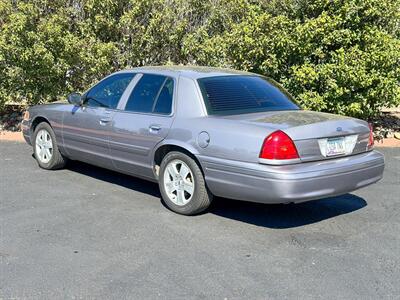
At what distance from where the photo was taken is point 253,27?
9.65 m

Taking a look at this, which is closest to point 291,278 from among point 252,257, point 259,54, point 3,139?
point 252,257

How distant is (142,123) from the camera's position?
5.85m

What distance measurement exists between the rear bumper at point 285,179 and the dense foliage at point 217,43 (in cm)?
454

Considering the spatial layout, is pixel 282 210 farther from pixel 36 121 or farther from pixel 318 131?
pixel 36 121

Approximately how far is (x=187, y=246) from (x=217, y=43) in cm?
623

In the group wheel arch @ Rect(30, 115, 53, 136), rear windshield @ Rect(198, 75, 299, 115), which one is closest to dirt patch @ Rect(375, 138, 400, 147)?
rear windshield @ Rect(198, 75, 299, 115)

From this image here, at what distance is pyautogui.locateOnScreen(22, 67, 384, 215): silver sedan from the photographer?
4.81 metres

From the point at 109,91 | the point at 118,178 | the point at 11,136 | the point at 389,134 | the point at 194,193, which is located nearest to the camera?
the point at 194,193

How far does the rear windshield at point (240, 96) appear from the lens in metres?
5.50

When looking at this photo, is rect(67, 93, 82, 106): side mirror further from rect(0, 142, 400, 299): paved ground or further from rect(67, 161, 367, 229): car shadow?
rect(67, 161, 367, 229): car shadow

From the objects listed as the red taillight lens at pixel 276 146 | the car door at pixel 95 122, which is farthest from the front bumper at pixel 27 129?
the red taillight lens at pixel 276 146

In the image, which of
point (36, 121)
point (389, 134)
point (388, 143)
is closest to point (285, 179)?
point (36, 121)

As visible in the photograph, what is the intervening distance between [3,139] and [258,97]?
6.27m

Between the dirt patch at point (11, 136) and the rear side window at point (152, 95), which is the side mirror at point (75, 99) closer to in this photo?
the rear side window at point (152, 95)
